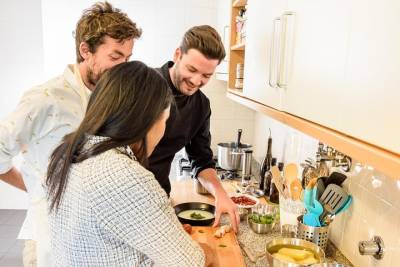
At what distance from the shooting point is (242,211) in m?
1.57

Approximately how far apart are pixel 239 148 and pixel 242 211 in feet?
2.87

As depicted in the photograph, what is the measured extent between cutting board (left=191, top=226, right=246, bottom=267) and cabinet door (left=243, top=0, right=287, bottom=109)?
530 millimetres

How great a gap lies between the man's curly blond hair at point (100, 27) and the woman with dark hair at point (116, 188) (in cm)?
44

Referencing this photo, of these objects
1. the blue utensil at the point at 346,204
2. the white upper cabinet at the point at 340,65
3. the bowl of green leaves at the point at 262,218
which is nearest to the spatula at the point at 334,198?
the blue utensil at the point at 346,204

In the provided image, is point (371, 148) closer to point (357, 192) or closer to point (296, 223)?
point (357, 192)

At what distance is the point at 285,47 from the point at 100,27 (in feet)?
2.06

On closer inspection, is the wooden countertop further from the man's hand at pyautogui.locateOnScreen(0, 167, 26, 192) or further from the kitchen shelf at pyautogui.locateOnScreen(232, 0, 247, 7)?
the kitchen shelf at pyautogui.locateOnScreen(232, 0, 247, 7)

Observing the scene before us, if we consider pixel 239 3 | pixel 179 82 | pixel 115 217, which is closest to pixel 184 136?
pixel 179 82

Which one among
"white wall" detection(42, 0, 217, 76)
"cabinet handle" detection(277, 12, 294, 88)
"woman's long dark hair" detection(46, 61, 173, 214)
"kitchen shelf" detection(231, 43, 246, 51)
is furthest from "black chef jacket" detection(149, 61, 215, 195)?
"white wall" detection(42, 0, 217, 76)

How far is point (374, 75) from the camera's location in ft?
2.01

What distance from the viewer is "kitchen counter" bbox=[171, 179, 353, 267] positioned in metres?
1.23

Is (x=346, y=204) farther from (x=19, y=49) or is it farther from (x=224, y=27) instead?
(x=19, y=49)

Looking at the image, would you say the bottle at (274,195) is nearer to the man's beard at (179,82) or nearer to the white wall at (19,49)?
the man's beard at (179,82)

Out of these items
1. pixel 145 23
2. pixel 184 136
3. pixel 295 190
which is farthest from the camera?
pixel 145 23
